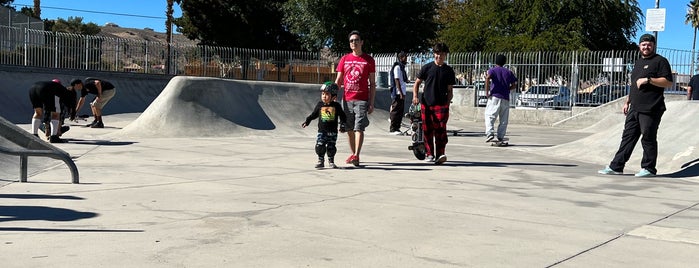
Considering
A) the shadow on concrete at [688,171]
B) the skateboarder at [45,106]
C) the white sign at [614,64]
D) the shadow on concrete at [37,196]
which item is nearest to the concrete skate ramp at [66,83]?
Answer: the skateboarder at [45,106]

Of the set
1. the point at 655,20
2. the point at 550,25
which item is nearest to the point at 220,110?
the point at 655,20

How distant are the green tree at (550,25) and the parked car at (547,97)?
630 inches

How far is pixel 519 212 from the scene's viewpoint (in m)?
5.69

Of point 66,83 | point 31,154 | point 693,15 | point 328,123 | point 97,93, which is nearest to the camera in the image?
point 31,154

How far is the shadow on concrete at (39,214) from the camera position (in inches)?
195

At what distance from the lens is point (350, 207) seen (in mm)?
5723

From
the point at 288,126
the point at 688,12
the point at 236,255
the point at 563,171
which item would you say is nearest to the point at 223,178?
the point at 236,255

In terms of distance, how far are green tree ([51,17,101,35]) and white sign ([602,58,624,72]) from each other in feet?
226

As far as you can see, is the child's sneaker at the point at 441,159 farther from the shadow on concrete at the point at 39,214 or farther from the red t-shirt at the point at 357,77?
the shadow on concrete at the point at 39,214

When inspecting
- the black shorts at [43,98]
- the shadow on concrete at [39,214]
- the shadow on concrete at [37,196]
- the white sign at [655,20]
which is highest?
the white sign at [655,20]

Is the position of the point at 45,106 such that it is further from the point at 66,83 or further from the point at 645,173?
the point at 66,83

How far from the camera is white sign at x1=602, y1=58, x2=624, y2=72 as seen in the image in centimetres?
2361

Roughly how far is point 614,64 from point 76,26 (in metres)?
74.4

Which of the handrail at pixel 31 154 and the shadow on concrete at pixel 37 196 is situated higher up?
the handrail at pixel 31 154
